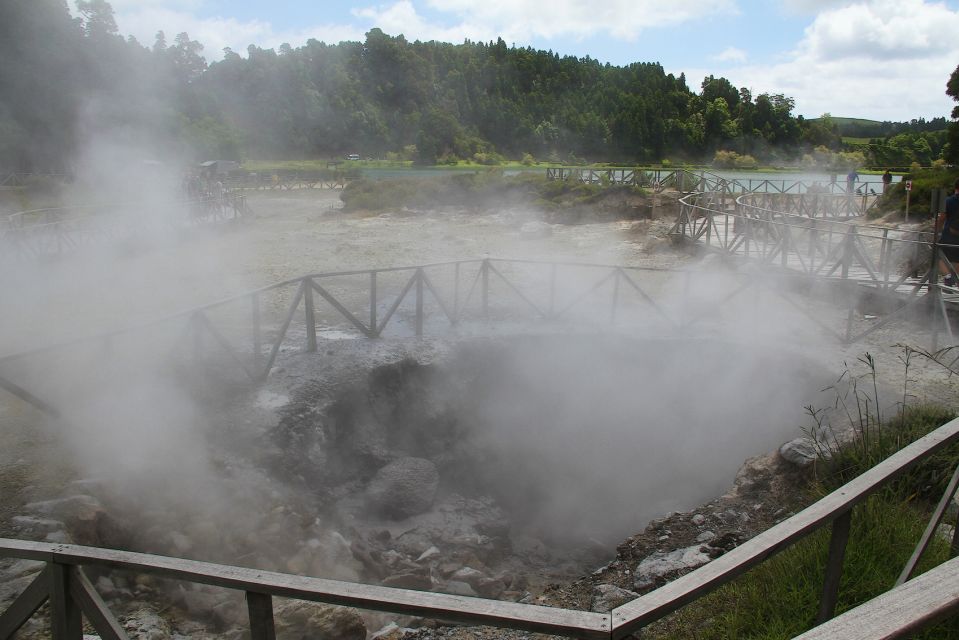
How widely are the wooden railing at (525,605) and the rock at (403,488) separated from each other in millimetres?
4060

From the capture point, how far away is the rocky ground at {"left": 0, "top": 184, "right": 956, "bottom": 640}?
3.49 m

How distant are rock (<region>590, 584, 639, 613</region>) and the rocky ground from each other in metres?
0.01

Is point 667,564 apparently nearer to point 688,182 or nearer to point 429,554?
point 429,554

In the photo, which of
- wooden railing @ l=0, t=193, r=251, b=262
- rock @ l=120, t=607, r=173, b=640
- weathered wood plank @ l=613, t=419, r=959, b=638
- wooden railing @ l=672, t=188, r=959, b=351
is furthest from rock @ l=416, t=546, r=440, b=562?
wooden railing @ l=0, t=193, r=251, b=262

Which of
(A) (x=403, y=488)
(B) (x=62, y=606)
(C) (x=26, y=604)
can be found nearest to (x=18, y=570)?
(C) (x=26, y=604)

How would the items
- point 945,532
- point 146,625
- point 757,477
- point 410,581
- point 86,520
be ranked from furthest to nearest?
point 757,477 → point 410,581 → point 86,520 → point 146,625 → point 945,532

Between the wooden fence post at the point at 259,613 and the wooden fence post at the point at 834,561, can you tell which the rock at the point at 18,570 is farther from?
the wooden fence post at the point at 834,561

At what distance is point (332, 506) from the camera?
18.5 feet

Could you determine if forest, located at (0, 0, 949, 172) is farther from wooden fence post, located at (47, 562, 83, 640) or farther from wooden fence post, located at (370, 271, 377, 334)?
wooden fence post, located at (47, 562, 83, 640)

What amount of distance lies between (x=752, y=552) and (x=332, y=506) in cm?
468

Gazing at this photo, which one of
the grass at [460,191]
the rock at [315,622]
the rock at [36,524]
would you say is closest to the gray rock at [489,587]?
the rock at [315,622]

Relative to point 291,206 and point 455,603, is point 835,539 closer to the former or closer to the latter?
point 455,603

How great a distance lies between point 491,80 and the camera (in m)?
49.7

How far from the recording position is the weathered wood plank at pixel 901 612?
1.02m
